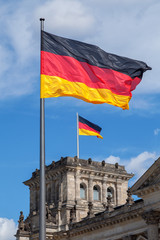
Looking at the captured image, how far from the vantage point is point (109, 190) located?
77.2m

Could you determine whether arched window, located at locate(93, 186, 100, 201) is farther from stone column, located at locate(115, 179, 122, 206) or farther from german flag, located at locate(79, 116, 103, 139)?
german flag, located at locate(79, 116, 103, 139)

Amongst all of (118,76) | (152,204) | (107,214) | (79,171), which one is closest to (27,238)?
(79,171)

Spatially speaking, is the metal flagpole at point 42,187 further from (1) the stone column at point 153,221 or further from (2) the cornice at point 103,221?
(2) the cornice at point 103,221

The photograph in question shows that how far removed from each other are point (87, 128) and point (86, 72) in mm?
44124

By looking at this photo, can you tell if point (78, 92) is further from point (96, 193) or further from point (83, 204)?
point (96, 193)

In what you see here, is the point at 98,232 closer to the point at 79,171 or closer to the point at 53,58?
the point at 79,171

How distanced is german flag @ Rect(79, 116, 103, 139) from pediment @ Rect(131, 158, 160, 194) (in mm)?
22714

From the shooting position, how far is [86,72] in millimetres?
23875

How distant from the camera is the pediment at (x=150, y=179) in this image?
141 ft

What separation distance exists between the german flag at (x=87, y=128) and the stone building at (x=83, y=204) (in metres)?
7.64

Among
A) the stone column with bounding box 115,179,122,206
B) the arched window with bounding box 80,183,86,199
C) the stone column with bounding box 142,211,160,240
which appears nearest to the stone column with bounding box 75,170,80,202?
the arched window with bounding box 80,183,86,199

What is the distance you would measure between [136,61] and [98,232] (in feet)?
129

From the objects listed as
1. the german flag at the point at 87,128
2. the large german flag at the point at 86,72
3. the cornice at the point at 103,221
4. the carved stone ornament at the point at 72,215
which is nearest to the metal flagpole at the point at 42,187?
the large german flag at the point at 86,72

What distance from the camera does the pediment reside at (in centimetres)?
4310
